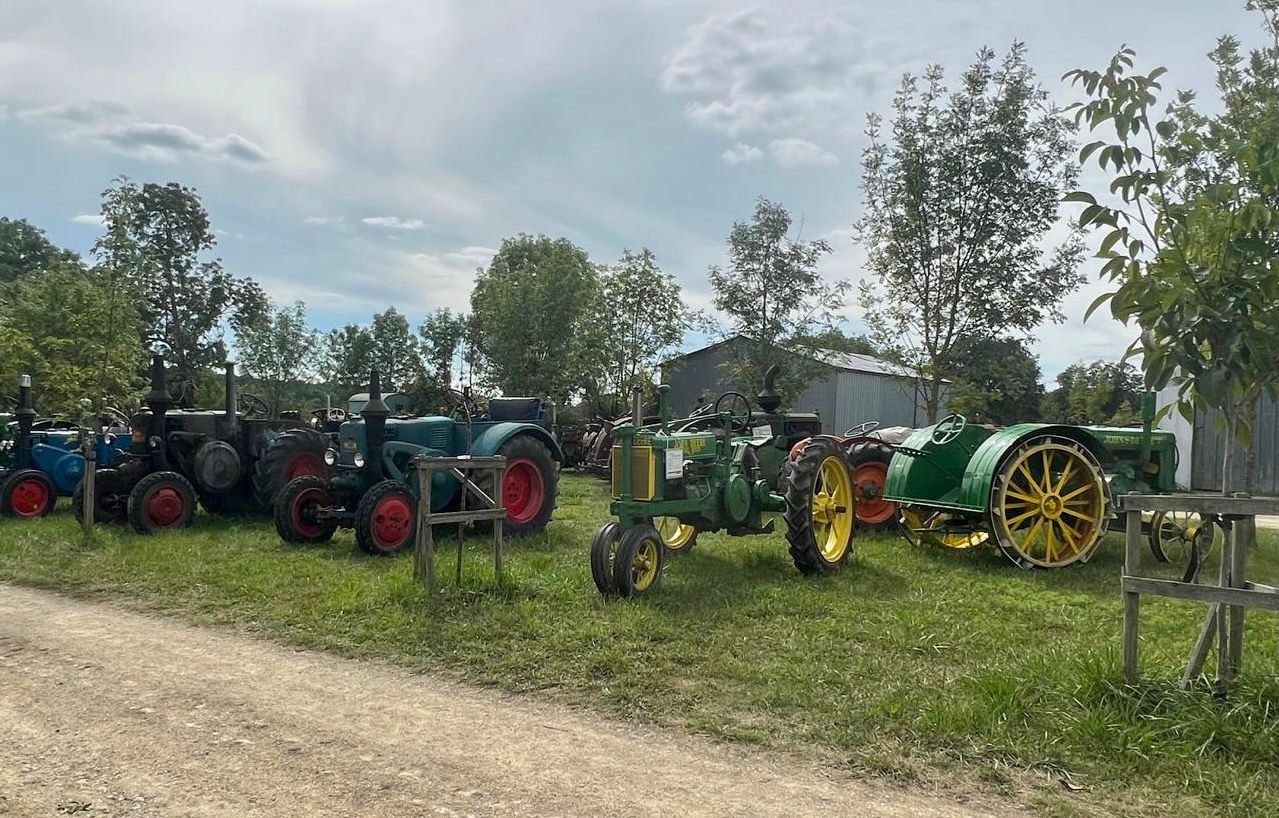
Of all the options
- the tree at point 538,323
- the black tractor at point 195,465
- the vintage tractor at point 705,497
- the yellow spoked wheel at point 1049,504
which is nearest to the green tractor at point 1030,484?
the yellow spoked wheel at point 1049,504

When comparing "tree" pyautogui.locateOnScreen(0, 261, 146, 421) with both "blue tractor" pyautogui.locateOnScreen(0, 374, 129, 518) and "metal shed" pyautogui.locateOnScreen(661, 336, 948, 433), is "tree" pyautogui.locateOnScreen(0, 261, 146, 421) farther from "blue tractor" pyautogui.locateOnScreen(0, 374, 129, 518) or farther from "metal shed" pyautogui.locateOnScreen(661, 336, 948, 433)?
"metal shed" pyautogui.locateOnScreen(661, 336, 948, 433)

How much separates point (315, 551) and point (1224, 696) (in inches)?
283

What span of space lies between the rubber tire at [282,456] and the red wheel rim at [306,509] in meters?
1.16

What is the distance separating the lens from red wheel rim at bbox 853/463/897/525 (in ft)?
32.9

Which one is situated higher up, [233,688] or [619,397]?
[619,397]

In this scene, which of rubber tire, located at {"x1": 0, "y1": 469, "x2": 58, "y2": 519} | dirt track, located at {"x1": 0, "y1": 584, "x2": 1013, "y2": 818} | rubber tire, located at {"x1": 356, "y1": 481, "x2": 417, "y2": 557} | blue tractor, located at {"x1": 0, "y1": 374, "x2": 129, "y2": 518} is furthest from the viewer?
blue tractor, located at {"x1": 0, "y1": 374, "x2": 129, "y2": 518}

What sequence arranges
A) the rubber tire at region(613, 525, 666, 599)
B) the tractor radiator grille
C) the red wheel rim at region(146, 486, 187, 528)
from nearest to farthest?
1. the rubber tire at region(613, 525, 666, 599)
2. the tractor radiator grille
3. the red wheel rim at region(146, 486, 187, 528)

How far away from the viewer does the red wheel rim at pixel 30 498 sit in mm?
10734

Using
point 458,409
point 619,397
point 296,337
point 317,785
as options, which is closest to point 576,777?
point 317,785

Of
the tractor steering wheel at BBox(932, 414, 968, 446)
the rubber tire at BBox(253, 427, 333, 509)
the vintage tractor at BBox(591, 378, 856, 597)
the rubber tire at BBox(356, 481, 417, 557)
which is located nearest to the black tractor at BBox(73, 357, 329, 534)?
the rubber tire at BBox(253, 427, 333, 509)

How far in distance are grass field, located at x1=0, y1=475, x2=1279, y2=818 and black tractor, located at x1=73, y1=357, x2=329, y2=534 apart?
0.76 m

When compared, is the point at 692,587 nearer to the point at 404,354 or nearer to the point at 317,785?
the point at 317,785

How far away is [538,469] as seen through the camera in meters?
10.1

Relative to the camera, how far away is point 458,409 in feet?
33.3
